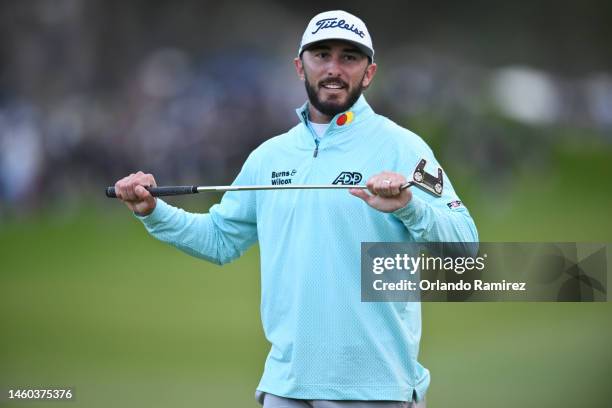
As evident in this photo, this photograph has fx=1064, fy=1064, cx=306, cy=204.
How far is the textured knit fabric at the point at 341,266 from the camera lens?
290 centimetres

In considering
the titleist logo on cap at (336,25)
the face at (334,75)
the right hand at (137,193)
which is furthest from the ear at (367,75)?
the right hand at (137,193)

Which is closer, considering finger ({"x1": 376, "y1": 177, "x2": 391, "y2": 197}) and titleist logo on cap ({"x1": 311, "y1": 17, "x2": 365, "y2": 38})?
finger ({"x1": 376, "y1": 177, "x2": 391, "y2": 197})

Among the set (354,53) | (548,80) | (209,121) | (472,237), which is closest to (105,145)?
(209,121)

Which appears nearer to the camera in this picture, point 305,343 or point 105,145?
point 305,343

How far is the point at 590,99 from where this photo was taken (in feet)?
18.9

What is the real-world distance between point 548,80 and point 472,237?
3.06 metres

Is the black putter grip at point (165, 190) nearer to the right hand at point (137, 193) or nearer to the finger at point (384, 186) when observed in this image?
the right hand at point (137, 193)

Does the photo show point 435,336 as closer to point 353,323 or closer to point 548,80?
point 548,80

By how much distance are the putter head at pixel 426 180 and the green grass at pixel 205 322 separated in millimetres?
2509

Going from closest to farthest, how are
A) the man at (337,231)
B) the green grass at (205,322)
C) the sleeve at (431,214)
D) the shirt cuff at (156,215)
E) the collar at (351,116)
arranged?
the sleeve at (431,214), the man at (337,231), the collar at (351,116), the shirt cuff at (156,215), the green grass at (205,322)

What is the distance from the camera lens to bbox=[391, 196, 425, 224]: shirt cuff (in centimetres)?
274

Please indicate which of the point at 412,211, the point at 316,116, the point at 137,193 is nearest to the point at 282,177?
the point at 316,116

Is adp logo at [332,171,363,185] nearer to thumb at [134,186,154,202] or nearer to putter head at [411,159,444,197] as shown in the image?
putter head at [411,159,444,197]

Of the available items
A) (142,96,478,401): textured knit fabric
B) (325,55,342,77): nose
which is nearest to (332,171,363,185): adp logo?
(142,96,478,401): textured knit fabric
